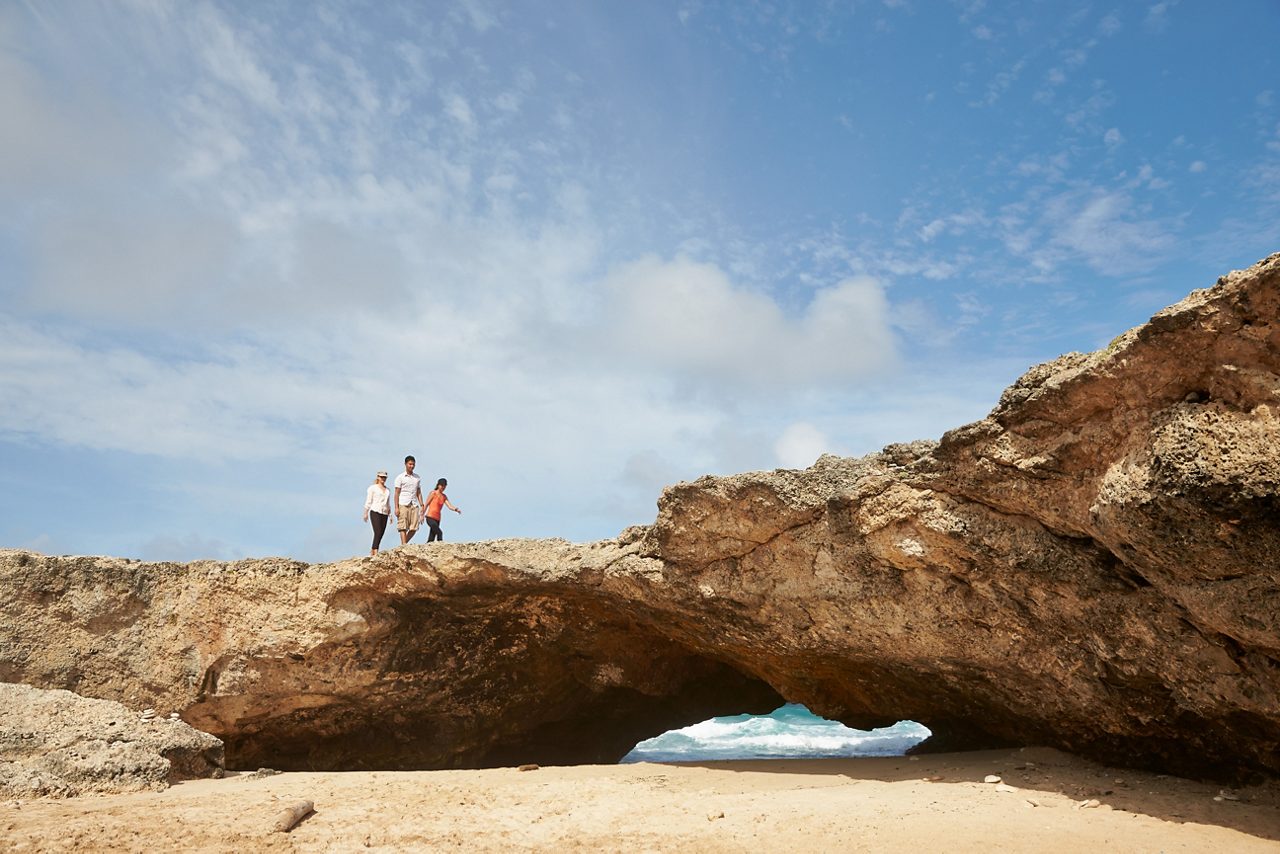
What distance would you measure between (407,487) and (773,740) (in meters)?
20.8

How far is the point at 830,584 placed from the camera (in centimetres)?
800

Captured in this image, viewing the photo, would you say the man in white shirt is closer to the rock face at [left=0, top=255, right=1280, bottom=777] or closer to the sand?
the rock face at [left=0, top=255, right=1280, bottom=777]

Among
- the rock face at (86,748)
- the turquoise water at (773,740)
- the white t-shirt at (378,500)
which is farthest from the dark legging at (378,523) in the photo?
the turquoise water at (773,740)

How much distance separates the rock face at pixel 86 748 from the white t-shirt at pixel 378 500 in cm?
356

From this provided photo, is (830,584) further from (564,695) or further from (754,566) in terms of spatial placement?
(564,695)

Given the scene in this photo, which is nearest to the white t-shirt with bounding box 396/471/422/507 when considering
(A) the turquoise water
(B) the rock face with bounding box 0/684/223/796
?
(B) the rock face with bounding box 0/684/223/796

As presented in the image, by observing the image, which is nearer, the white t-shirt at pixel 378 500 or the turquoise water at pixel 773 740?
the white t-shirt at pixel 378 500

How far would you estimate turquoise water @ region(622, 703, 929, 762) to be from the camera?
22922mm

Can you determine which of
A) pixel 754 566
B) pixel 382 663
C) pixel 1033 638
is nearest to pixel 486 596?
pixel 382 663

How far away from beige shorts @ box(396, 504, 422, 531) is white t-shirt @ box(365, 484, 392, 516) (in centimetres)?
18

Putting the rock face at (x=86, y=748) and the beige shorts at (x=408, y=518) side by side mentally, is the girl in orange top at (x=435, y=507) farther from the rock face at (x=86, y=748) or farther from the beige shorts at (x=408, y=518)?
the rock face at (x=86, y=748)

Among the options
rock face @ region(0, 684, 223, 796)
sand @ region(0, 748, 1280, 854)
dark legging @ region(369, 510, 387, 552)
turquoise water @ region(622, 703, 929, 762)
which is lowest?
turquoise water @ region(622, 703, 929, 762)

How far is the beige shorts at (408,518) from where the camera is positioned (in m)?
11.5

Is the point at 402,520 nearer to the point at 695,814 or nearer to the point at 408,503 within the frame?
the point at 408,503
